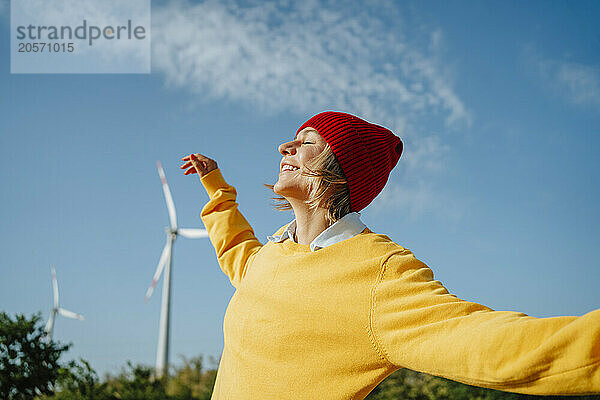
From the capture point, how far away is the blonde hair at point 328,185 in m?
2.69

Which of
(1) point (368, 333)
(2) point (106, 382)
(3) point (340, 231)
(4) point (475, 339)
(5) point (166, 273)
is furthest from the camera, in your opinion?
(5) point (166, 273)

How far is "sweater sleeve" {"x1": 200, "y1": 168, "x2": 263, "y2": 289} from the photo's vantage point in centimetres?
326

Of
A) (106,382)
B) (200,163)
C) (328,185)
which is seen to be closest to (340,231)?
(328,185)

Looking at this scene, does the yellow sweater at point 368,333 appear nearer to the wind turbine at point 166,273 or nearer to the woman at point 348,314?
the woman at point 348,314

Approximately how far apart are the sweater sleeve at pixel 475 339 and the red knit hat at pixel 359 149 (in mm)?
627

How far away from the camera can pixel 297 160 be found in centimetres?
279

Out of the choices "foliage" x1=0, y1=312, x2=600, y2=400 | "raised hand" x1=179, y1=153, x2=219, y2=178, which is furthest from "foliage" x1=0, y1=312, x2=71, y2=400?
"raised hand" x1=179, y1=153, x2=219, y2=178

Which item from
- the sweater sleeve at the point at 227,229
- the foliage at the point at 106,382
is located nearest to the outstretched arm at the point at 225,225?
the sweater sleeve at the point at 227,229

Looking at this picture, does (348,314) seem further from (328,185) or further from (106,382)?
(106,382)

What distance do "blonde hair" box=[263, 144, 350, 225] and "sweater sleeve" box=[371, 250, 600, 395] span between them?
0.55 metres

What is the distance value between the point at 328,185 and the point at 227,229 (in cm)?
92

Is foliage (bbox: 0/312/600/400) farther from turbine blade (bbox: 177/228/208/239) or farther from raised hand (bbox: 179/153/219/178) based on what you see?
raised hand (bbox: 179/153/219/178)

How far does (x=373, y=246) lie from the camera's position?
2412 mm

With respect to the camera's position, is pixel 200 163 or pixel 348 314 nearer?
pixel 348 314
